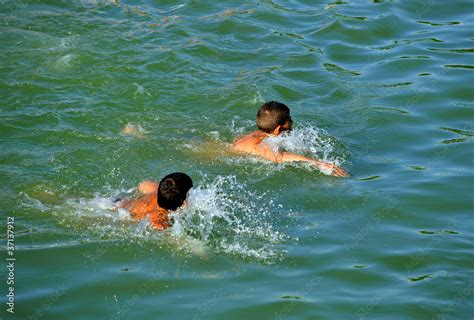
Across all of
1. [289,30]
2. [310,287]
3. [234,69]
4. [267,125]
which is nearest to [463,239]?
[310,287]

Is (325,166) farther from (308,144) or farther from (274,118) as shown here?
(274,118)

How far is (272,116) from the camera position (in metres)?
10.7

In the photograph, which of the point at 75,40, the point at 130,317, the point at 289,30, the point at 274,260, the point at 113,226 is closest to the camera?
the point at 130,317

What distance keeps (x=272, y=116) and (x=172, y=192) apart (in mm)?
2616

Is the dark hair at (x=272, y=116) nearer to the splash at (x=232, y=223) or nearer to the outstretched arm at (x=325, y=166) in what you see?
the outstretched arm at (x=325, y=166)

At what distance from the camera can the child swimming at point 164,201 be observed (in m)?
8.61

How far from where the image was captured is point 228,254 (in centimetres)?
832

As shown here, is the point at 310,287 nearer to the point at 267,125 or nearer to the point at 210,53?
the point at 267,125

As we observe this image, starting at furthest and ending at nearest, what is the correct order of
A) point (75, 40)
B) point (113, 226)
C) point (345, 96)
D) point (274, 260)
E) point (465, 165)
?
point (75, 40) → point (345, 96) → point (465, 165) → point (113, 226) → point (274, 260)

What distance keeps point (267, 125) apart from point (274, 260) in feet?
9.77

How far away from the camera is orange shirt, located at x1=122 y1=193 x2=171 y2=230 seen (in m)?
8.73

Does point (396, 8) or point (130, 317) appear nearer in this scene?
point (130, 317)
